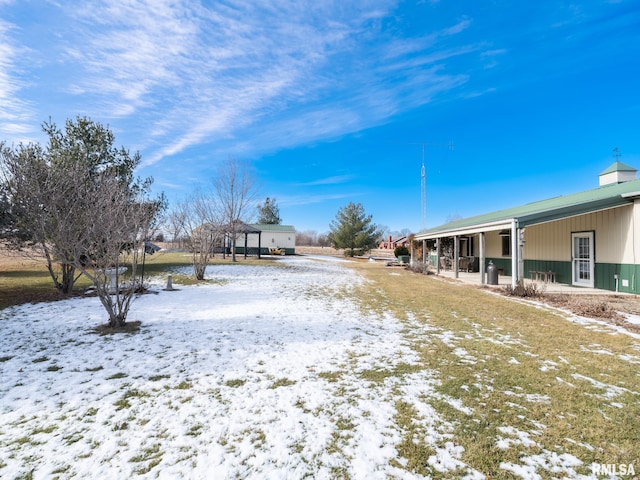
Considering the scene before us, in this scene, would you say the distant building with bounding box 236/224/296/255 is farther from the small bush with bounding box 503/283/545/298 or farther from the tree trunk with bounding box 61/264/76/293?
the small bush with bounding box 503/283/545/298

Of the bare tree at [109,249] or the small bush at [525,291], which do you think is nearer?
the bare tree at [109,249]

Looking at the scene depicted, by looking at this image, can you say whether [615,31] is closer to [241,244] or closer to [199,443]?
[199,443]

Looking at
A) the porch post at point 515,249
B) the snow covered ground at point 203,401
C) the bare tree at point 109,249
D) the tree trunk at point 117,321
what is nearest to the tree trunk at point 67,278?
the bare tree at point 109,249

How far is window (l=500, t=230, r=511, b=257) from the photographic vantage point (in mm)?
16547

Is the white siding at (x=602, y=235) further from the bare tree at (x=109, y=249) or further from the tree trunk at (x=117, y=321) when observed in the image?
the tree trunk at (x=117, y=321)

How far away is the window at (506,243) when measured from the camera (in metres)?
16.5

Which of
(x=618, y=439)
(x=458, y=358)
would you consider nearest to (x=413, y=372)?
(x=458, y=358)

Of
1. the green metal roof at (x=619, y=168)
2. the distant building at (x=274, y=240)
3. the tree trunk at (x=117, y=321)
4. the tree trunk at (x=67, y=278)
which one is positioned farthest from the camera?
the distant building at (x=274, y=240)

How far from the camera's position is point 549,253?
13477mm

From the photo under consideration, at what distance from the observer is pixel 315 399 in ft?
11.1

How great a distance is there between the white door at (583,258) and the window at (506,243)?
4.26 meters

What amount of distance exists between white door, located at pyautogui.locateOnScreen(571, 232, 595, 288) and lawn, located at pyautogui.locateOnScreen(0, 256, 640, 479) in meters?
6.50

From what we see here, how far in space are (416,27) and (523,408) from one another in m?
12.3

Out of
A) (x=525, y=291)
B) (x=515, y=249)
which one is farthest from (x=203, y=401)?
(x=515, y=249)
